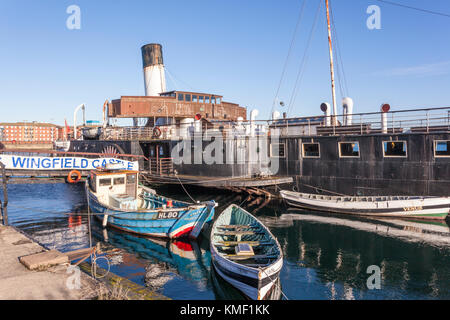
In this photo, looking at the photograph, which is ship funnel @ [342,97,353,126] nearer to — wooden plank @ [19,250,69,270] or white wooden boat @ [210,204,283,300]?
white wooden boat @ [210,204,283,300]

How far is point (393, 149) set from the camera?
25484mm

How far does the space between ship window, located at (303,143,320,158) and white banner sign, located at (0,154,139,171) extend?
1559cm

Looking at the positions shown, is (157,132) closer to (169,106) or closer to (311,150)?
(169,106)

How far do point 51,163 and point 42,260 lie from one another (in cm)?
1303

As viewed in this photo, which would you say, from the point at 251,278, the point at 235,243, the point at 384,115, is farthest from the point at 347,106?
the point at 251,278

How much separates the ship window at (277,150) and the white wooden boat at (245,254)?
12.8 meters

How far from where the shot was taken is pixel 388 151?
2517 cm

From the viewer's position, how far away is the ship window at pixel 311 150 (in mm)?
27355

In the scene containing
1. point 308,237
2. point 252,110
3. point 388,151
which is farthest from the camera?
point 252,110

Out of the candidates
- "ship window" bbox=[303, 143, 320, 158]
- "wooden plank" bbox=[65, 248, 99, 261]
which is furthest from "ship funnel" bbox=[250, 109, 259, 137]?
"wooden plank" bbox=[65, 248, 99, 261]
